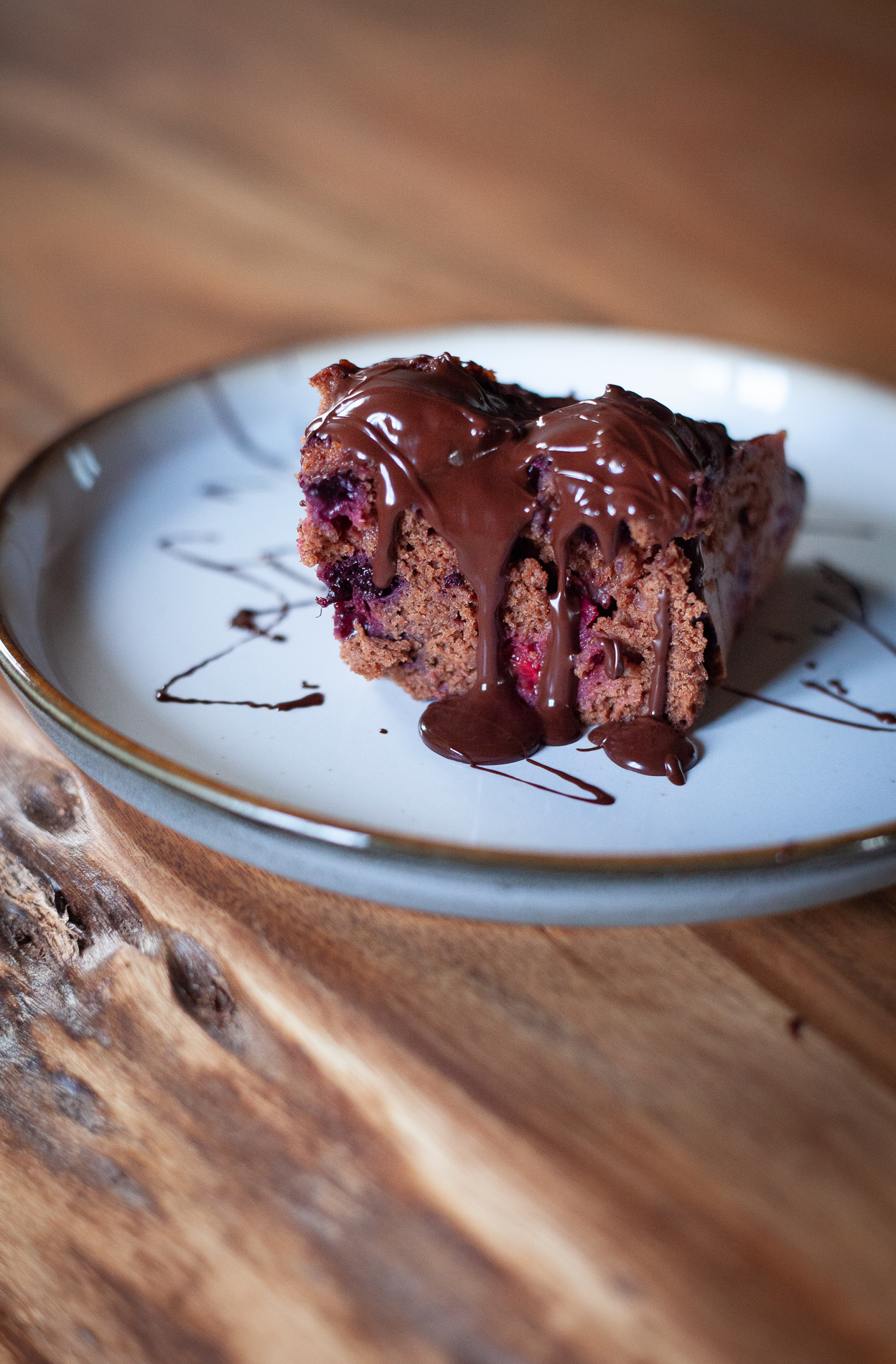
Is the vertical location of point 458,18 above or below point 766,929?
above

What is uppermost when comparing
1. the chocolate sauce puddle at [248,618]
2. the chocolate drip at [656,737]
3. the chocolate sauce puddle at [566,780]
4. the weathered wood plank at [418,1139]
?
the chocolate drip at [656,737]

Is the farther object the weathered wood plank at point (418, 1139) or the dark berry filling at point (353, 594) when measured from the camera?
the dark berry filling at point (353, 594)

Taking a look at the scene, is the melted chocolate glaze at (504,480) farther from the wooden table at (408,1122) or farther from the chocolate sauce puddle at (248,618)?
the wooden table at (408,1122)

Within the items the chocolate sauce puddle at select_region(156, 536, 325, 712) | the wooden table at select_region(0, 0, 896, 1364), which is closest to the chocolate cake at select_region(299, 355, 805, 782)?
the chocolate sauce puddle at select_region(156, 536, 325, 712)

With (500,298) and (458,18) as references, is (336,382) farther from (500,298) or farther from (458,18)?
(458,18)

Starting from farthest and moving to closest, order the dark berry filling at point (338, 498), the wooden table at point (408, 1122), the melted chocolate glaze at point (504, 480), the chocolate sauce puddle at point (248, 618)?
the chocolate sauce puddle at point (248, 618)
the dark berry filling at point (338, 498)
the melted chocolate glaze at point (504, 480)
the wooden table at point (408, 1122)

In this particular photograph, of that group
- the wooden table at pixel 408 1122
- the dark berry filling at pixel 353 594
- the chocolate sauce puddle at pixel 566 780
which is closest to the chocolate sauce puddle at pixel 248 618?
the dark berry filling at pixel 353 594

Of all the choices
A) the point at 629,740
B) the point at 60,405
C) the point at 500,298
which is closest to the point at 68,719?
the point at 629,740
